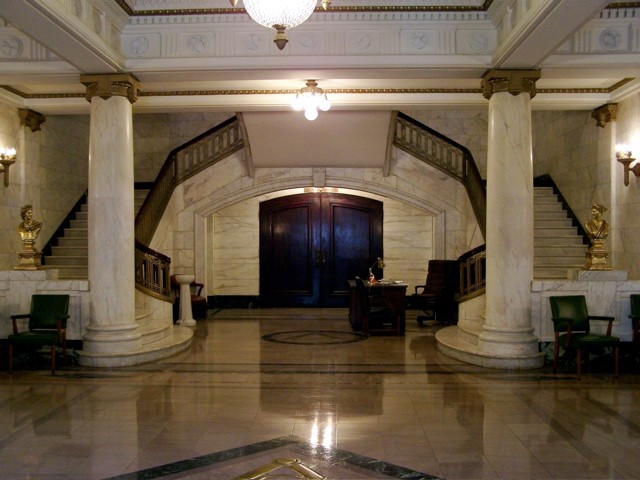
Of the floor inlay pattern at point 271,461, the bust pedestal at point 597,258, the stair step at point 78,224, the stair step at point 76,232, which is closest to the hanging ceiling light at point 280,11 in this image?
the floor inlay pattern at point 271,461

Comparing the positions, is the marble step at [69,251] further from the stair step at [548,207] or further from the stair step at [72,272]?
the stair step at [548,207]

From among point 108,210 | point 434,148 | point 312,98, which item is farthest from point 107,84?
point 434,148

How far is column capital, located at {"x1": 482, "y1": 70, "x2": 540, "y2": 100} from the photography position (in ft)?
25.6

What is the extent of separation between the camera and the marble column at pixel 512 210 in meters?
7.82

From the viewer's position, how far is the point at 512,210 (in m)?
7.84

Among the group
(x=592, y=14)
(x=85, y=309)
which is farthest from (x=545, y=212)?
(x=85, y=309)

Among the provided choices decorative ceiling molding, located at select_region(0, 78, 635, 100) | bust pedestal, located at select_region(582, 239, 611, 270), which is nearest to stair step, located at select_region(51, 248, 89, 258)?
decorative ceiling molding, located at select_region(0, 78, 635, 100)

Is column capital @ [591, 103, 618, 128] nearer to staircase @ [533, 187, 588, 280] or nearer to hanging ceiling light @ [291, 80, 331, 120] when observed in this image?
staircase @ [533, 187, 588, 280]

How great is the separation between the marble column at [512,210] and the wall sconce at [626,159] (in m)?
2.47

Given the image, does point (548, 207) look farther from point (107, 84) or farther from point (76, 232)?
point (76, 232)

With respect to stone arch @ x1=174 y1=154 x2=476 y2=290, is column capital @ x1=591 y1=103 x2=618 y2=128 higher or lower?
higher

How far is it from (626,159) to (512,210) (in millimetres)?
2820

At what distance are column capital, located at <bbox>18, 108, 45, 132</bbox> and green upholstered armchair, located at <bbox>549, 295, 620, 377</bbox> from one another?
29.0 ft

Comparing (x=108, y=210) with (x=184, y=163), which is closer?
(x=108, y=210)
